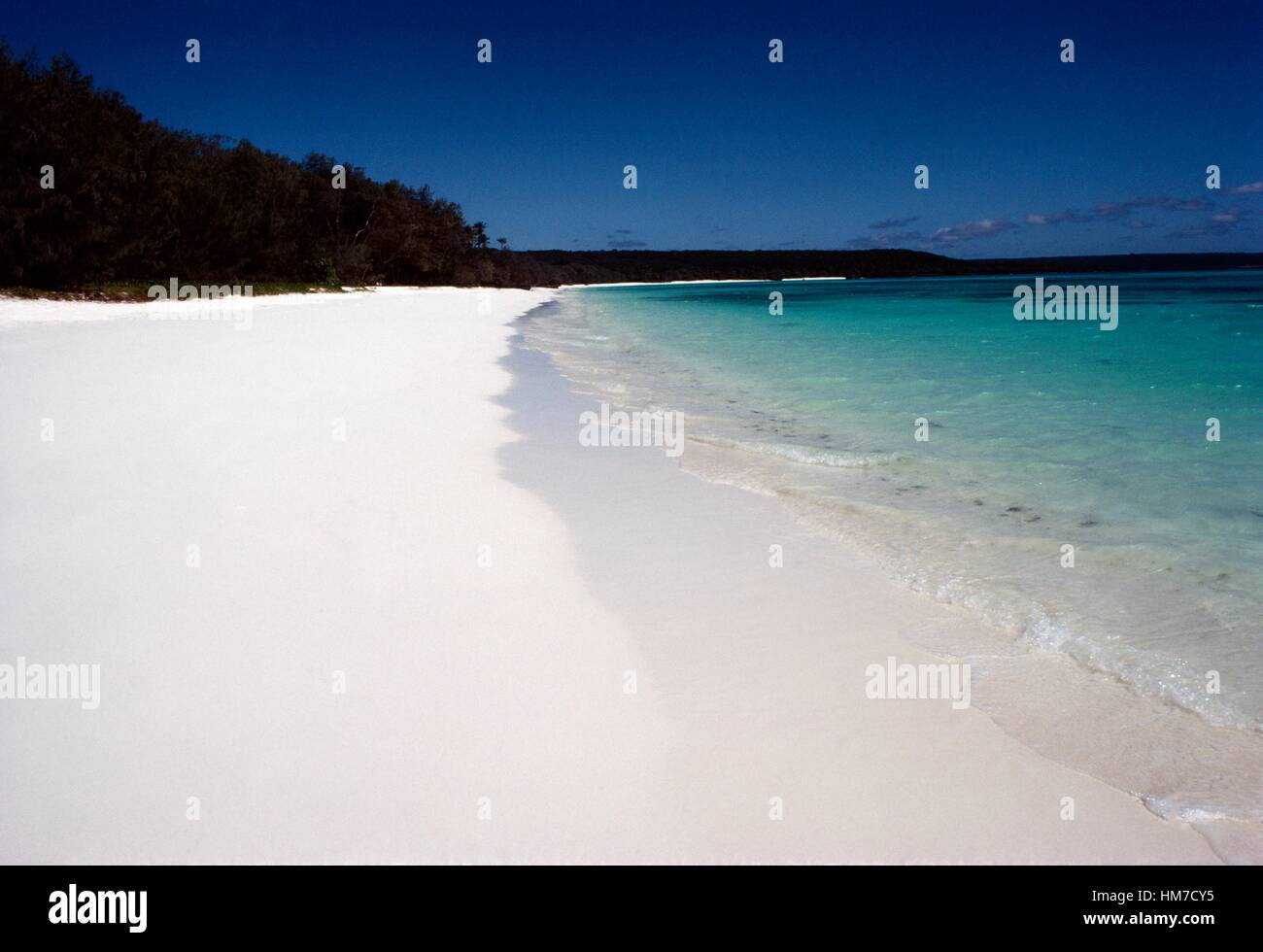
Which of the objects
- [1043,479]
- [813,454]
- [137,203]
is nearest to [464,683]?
[813,454]

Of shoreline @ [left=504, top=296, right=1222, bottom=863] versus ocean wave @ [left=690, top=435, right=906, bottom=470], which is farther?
ocean wave @ [left=690, top=435, right=906, bottom=470]

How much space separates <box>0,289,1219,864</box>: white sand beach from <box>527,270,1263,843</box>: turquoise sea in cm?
60

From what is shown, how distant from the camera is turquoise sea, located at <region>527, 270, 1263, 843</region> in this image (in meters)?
3.21

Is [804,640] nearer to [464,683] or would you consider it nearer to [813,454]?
[464,683]

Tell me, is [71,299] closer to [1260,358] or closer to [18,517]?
[18,517]

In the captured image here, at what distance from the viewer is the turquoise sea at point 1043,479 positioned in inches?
126

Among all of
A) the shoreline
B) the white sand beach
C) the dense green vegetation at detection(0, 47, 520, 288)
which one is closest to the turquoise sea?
the shoreline

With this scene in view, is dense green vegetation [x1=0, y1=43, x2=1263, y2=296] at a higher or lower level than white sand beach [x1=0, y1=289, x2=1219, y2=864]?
higher

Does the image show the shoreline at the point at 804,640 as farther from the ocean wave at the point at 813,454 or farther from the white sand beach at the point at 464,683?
the ocean wave at the point at 813,454

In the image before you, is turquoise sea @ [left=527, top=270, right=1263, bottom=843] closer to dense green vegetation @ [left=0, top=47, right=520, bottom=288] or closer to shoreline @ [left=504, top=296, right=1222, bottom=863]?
shoreline @ [left=504, top=296, right=1222, bottom=863]

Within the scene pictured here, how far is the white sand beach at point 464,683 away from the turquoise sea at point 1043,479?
0.60 meters

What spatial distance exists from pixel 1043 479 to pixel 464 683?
5.15 metres

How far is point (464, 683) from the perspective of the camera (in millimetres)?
2500

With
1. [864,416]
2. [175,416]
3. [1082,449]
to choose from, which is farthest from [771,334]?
[175,416]
